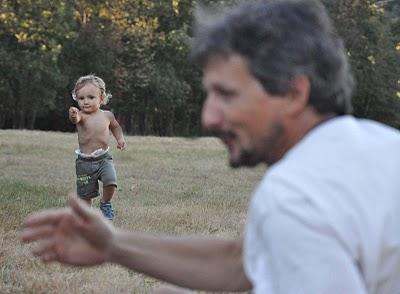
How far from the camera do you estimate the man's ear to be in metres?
1.52

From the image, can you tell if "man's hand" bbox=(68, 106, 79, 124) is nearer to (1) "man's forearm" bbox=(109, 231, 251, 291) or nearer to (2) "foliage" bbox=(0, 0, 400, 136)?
(1) "man's forearm" bbox=(109, 231, 251, 291)

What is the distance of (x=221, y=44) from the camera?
158 cm

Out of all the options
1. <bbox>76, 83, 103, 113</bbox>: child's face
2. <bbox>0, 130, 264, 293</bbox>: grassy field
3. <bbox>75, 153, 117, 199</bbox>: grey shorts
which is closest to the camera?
<bbox>0, 130, 264, 293</bbox>: grassy field

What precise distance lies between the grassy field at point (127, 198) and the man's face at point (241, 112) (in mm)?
2520

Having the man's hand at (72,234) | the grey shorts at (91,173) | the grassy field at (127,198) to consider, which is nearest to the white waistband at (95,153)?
the grey shorts at (91,173)

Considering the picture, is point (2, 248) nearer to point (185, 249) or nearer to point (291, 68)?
point (185, 249)

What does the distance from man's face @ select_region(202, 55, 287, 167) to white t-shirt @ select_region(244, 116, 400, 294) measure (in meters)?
0.07

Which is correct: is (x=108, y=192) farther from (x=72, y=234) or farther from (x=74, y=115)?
(x=72, y=234)

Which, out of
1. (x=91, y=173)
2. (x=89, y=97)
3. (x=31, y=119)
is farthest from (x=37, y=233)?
(x=31, y=119)

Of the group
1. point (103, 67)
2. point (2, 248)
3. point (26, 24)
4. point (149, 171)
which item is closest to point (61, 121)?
point (103, 67)

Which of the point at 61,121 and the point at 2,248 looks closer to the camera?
the point at 2,248

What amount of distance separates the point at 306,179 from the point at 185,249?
2.26 feet

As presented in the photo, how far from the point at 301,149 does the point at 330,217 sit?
194 millimetres

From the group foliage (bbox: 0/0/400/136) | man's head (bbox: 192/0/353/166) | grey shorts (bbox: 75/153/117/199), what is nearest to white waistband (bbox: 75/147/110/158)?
grey shorts (bbox: 75/153/117/199)
